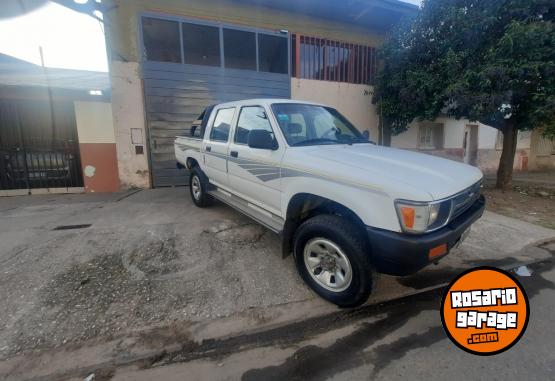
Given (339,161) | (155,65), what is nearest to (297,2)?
(155,65)

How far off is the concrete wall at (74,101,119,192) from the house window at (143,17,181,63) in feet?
6.53

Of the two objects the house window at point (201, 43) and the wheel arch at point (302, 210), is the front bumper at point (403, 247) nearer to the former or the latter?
the wheel arch at point (302, 210)

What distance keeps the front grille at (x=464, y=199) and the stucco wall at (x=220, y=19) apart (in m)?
7.60

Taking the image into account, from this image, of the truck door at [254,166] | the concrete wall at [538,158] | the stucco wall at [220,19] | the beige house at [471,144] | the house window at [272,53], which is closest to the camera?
the truck door at [254,166]

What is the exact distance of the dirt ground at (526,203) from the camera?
565cm

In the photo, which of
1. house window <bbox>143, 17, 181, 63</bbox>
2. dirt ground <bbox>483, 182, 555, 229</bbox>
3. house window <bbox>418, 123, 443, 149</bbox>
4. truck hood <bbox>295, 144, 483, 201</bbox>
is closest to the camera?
truck hood <bbox>295, 144, 483, 201</bbox>

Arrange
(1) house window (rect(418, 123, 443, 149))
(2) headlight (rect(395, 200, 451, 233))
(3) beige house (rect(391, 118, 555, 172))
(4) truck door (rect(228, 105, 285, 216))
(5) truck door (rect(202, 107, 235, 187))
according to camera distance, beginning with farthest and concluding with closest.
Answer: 1. (1) house window (rect(418, 123, 443, 149))
2. (3) beige house (rect(391, 118, 555, 172))
3. (5) truck door (rect(202, 107, 235, 187))
4. (4) truck door (rect(228, 105, 285, 216))
5. (2) headlight (rect(395, 200, 451, 233))

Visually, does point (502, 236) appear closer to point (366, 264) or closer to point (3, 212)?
point (366, 264)

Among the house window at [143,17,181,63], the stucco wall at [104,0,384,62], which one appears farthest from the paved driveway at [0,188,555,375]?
the house window at [143,17,181,63]

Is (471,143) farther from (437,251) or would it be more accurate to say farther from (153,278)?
(153,278)

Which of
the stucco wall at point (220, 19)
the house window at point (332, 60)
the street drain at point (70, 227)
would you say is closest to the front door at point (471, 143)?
the house window at point (332, 60)

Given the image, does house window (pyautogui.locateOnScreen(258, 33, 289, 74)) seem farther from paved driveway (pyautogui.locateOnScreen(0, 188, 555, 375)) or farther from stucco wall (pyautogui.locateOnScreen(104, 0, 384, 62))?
paved driveway (pyautogui.locateOnScreen(0, 188, 555, 375))

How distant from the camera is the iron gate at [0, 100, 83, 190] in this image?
6.84 meters

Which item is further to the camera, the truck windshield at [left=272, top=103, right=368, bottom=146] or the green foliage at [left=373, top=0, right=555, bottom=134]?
the green foliage at [left=373, top=0, right=555, bottom=134]
